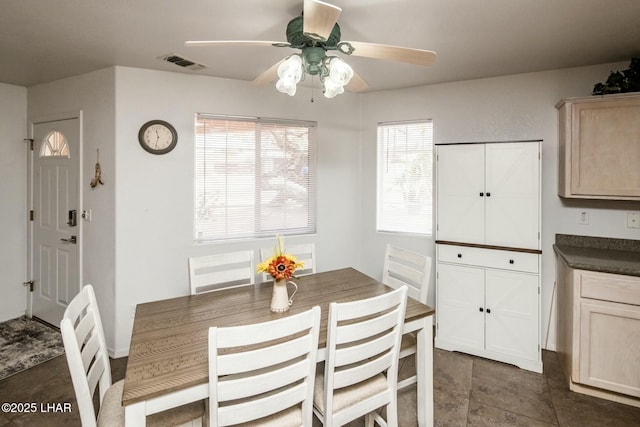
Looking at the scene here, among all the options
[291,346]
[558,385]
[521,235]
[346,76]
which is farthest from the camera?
[521,235]

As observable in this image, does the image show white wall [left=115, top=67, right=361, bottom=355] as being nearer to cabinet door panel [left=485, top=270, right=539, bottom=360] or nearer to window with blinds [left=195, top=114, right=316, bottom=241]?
window with blinds [left=195, top=114, right=316, bottom=241]

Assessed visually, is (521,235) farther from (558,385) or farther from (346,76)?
(346,76)

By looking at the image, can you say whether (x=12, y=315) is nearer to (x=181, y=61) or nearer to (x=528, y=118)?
(x=181, y=61)

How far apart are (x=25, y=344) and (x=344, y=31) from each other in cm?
367

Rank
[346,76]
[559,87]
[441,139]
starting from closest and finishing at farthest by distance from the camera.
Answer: [346,76] → [559,87] → [441,139]

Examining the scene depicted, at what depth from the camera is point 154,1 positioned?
6.05 feet

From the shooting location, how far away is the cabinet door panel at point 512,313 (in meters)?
2.75

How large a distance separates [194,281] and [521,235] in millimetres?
2439

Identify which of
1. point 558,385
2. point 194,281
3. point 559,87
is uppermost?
point 559,87

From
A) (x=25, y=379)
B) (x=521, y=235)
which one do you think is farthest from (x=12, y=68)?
(x=521, y=235)

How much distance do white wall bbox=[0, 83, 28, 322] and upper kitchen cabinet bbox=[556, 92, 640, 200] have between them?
4.99m

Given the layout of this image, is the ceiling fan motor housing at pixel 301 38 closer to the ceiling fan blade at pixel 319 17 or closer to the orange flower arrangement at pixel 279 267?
the ceiling fan blade at pixel 319 17

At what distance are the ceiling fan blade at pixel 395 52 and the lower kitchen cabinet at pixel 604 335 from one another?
5.84 feet

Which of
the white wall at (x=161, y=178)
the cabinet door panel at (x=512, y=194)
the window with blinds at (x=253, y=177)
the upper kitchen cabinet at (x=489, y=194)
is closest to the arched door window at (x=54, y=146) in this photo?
the white wall at (x=161, y=178)
